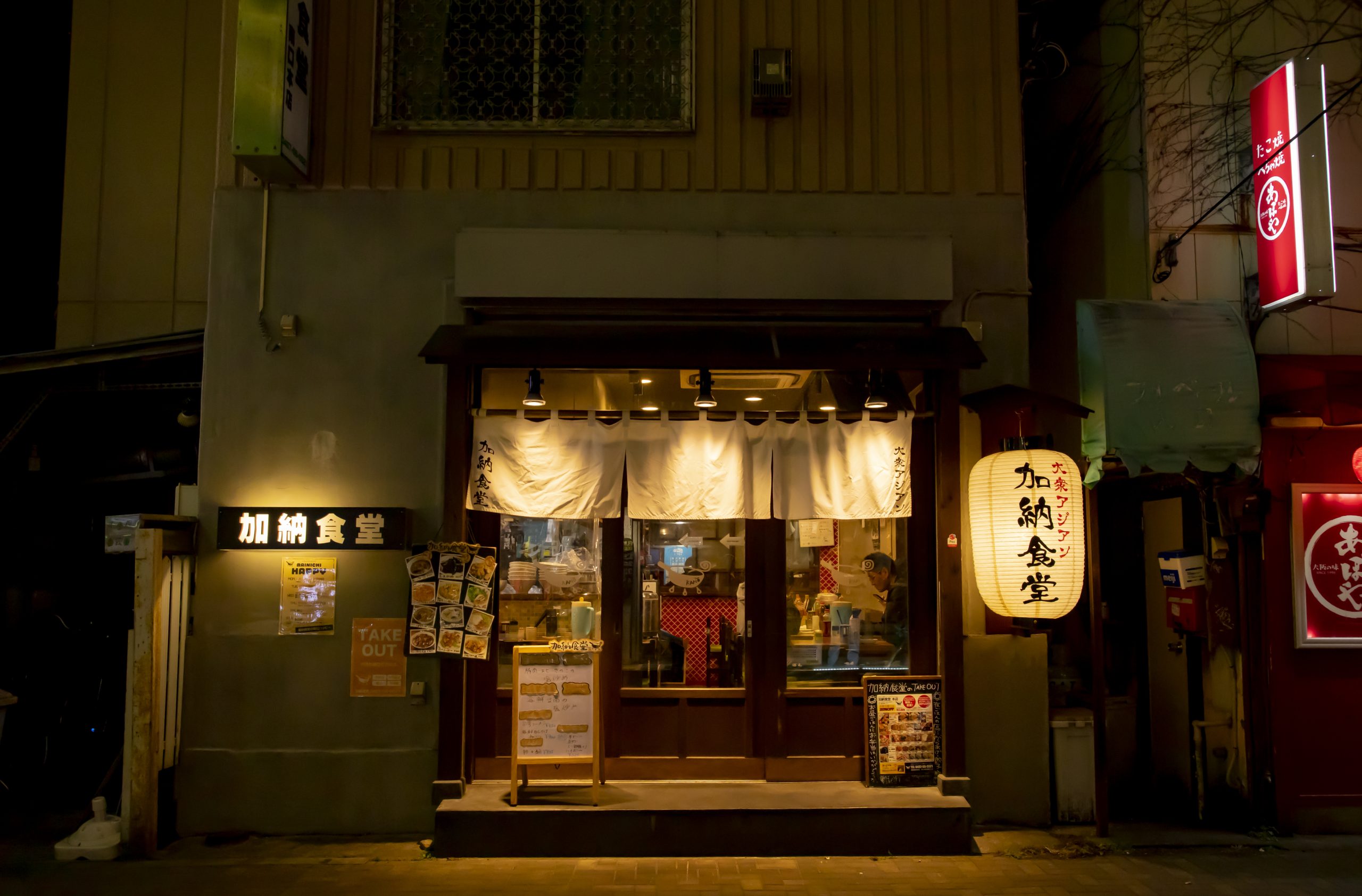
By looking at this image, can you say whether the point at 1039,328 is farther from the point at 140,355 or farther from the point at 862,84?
the point at 140,355

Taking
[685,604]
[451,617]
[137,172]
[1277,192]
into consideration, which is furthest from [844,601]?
[137,172]

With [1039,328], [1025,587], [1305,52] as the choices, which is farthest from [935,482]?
[1305,52]

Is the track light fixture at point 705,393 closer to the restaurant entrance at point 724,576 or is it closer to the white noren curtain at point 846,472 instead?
the restaurant entrance at point 724,576

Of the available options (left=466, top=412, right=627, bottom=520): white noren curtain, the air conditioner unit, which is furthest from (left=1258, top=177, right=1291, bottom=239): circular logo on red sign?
(left=466, top=412, right=627, bottom=520): white noren curtain

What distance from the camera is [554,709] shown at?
7297mm

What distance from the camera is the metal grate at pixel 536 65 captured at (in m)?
8.26

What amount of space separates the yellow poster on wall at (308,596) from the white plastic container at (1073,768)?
22.3 feet

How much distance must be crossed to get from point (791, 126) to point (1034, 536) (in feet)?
14.8

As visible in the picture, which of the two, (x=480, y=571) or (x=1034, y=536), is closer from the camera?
(x=1034, y=536)

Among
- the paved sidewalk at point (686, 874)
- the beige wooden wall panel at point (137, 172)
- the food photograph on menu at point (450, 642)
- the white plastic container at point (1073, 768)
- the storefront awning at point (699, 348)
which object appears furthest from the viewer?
the beige wooden wall panel at point (137, 172)

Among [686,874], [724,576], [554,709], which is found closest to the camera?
[686,874]

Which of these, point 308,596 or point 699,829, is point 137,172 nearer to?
point 308,596

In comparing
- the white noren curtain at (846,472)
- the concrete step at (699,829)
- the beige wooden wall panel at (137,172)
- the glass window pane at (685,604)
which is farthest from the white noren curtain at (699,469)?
the beige wooden wall panel at (137,172)

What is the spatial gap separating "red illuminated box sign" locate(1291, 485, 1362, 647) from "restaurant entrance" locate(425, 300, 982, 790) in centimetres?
311
